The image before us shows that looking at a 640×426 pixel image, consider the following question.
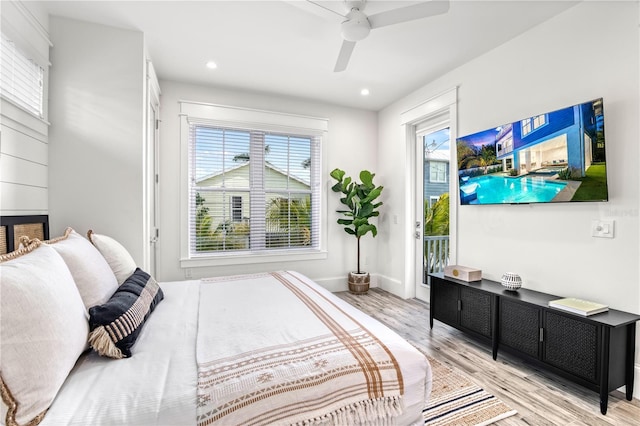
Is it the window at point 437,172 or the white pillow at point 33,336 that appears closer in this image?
the white pillow at point 33,336

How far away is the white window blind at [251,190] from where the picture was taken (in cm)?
384

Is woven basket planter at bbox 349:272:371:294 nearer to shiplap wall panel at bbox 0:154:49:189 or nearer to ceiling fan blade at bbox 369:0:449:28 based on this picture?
ceiling fan blade at bbox 369:0:449:28

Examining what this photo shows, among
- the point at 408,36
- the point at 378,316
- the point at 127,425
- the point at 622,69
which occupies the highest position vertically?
the point at 408,36

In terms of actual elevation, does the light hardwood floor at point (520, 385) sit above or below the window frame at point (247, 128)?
below

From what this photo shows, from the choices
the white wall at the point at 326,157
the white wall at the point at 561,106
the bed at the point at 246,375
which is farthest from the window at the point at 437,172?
the bed at the point at 246,375

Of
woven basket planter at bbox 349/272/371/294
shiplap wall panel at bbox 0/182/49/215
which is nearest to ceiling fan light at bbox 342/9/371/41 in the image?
shiplap wall panel at bbox 0/182/49/215

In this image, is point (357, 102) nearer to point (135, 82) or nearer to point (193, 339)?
point (135, 82)

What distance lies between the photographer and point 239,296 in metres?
2.14

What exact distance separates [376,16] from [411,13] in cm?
23

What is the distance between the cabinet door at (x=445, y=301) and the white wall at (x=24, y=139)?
334 cm

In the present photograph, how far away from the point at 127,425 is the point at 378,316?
282 cm

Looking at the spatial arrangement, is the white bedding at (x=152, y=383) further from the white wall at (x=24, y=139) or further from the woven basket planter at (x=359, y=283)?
the woven basket planter at (x=359, y=283)

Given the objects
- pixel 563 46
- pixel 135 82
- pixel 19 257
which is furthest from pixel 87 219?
pixel 563 46

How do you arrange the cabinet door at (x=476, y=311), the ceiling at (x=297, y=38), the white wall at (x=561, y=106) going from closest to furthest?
the white wall at (x=561, y=106), the ceiling at (x=297, y=38), the cabinet door at (x=476, y=311)
